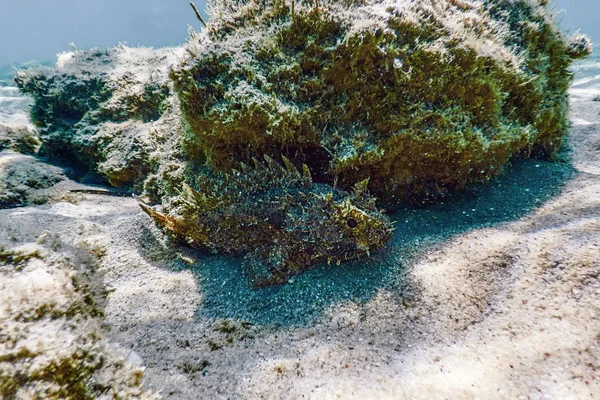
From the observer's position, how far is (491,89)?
3.11m

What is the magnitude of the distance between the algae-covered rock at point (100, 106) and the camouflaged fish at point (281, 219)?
2281mm

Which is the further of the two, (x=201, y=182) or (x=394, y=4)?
(x=201, y=182)

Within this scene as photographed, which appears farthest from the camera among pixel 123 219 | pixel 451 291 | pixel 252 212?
pixel 123 219

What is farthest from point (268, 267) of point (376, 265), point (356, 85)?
point (356, 85)

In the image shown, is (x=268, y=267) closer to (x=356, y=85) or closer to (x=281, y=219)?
(x=281, y=219)

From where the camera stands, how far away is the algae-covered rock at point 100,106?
4930mm

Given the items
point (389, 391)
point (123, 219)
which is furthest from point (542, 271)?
point (123, 219)

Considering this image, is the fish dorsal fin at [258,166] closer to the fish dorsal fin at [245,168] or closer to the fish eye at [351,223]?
the fish dorsal fin at [245,168]

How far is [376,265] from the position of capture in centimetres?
303

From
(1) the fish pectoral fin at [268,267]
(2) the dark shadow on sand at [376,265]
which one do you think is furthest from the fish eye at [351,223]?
(1) the fish pectoral fin at [268,267]

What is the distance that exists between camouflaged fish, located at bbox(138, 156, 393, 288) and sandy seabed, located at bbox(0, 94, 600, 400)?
0.72ft

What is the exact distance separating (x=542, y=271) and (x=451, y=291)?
0.69 metres

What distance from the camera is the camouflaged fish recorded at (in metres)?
2.99

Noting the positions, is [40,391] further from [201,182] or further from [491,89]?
[491,89]
